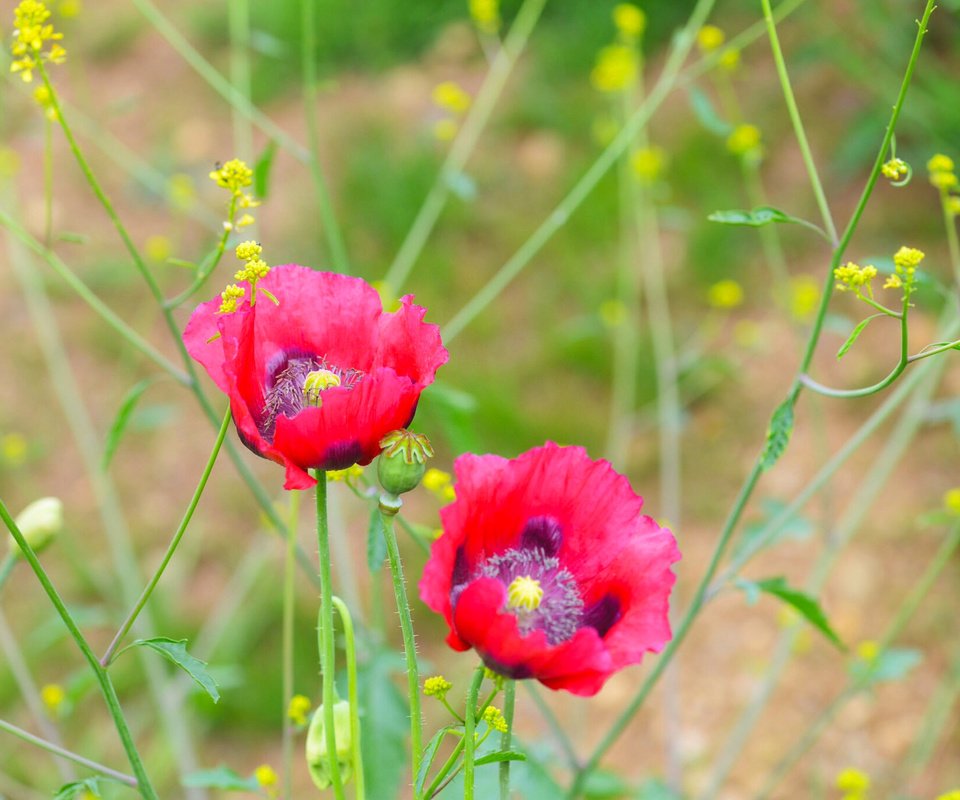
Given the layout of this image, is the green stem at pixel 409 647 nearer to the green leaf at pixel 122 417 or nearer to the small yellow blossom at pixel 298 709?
the small yellow blossom at pixel 298 709

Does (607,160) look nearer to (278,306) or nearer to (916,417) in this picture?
(916,417)

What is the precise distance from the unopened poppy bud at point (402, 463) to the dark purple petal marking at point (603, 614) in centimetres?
16

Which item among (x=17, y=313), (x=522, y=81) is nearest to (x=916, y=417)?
(x=522, y=81)

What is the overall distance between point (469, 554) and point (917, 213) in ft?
8.10

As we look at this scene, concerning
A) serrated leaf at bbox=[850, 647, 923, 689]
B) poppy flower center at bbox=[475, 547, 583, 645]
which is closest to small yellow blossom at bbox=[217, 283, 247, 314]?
poppy flower center at bbox=[475, 547, 583, 645]

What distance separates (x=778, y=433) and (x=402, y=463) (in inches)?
16.2

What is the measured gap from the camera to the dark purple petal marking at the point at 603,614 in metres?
0.78

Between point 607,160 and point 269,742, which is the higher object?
point 607,160

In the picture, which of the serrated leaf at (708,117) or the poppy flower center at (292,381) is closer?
the poppy flower center at (292,381)

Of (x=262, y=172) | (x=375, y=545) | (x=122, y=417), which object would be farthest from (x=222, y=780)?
(x=262, y=172)

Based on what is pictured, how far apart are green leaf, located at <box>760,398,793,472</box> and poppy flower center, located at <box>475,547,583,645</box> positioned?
0.85 feet

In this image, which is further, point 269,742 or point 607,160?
point 269,742

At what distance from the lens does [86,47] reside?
158 inches

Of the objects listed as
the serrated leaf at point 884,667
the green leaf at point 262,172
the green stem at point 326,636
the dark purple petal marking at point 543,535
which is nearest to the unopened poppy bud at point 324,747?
the green stem at point 326,636
